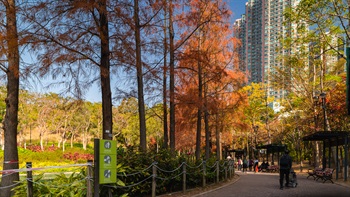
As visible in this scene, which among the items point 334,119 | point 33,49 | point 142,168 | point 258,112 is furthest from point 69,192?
point 258,112

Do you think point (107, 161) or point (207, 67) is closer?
point (107, 161)

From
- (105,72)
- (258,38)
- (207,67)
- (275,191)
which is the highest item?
(258,38)

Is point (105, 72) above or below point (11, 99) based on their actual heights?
above

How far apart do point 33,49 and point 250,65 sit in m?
50.1

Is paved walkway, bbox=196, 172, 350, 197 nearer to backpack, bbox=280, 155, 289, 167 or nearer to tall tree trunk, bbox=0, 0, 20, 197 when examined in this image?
backpack, bbox=280, 155, 289, 167

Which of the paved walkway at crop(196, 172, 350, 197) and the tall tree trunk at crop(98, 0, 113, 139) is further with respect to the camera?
the paved walkway at crop(196, 172, 350, 197)

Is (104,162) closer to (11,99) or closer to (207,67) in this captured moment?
(11,99)

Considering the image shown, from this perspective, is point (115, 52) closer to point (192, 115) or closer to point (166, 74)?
point (166, 74)

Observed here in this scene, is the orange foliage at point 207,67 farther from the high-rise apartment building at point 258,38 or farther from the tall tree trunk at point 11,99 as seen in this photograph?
the high-rise apartment building at point 258,38

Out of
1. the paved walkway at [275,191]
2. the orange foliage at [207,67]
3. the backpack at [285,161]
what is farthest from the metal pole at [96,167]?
the orange foliage at [207,67]

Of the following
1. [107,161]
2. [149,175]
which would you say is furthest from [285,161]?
[107,161]

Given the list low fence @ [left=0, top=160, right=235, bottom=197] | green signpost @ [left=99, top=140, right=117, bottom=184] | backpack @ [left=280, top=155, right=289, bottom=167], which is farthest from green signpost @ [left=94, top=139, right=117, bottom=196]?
backpack @ [left=280, top=155, right=289, bottom=167]

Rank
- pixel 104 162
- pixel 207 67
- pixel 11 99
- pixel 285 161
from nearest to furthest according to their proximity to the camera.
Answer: pixel 104 162, pixel 11 99, pixel 285 161, pixel 207 67

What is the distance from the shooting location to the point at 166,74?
1645 centimetres
